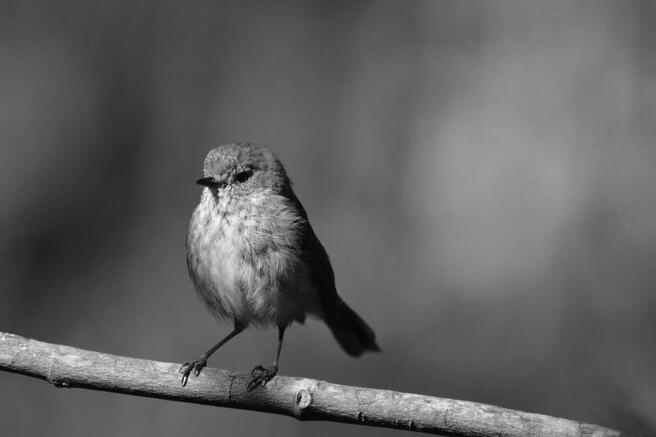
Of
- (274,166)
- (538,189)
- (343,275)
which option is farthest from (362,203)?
(274,166)

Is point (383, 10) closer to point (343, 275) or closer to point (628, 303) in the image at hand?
point (343, 275)

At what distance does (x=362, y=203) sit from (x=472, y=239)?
111 cm

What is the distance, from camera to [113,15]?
8164 millimetres

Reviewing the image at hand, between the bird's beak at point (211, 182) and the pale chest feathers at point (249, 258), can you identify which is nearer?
the pale chest feathers at point (249, 258)

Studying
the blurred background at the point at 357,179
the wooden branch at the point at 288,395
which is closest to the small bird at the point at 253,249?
the wooden branch at the point at 288,395

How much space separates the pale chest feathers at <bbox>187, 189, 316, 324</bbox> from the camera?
169 inches

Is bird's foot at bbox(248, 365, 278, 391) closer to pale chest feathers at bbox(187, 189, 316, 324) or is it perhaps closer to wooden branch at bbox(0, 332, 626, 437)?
wooden branch at bbox(0, 332, 626, 437)

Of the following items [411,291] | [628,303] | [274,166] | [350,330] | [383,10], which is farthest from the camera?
[383,10]

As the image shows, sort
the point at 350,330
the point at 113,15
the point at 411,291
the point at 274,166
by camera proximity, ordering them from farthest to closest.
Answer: the point at 113,15 → the point at 411,291 → the point at 350,330 → the point at 274,166

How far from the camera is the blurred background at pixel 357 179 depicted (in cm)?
626

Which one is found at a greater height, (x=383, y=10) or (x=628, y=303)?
(x=383, y=10)

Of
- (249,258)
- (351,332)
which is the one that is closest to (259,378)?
(249,258)

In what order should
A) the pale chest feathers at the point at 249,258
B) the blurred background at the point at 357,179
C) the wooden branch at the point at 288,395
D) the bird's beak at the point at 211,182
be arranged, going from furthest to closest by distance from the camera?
the blurred background at the point at 357,179 < the bird's beak at the point at 211,182 < the pale chest feathers at the point at 249,258 < the wooden branch at the point at 288,395

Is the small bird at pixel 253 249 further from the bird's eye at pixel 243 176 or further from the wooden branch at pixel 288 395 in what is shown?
the wooden branch at pixel 288 395
